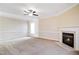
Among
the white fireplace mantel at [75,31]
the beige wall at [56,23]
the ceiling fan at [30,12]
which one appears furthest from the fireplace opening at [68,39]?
the ceiling fan at [30,12]

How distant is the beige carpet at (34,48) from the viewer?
2016 millimetres

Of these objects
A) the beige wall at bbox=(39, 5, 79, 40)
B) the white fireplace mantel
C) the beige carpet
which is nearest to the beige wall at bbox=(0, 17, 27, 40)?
the beige carpet

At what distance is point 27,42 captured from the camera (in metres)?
2.05

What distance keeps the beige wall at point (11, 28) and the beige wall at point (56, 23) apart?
1.27 feet

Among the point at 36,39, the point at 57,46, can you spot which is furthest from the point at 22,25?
the point at 57,46

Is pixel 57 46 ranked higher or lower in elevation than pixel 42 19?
lower

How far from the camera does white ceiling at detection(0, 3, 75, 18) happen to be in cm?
197

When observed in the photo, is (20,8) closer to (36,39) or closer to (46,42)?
(36,39)

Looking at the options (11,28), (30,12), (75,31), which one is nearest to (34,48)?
(11,28)

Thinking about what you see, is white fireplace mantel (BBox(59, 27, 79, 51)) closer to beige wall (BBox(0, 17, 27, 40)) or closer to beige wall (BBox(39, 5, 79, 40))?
beige wall (BBox(39, 5, 79, 40))

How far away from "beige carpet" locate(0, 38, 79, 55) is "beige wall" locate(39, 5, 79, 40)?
175mm

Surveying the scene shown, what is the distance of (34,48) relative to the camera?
2041mm

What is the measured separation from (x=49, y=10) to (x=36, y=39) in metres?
0.67

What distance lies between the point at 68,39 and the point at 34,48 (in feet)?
2.48
